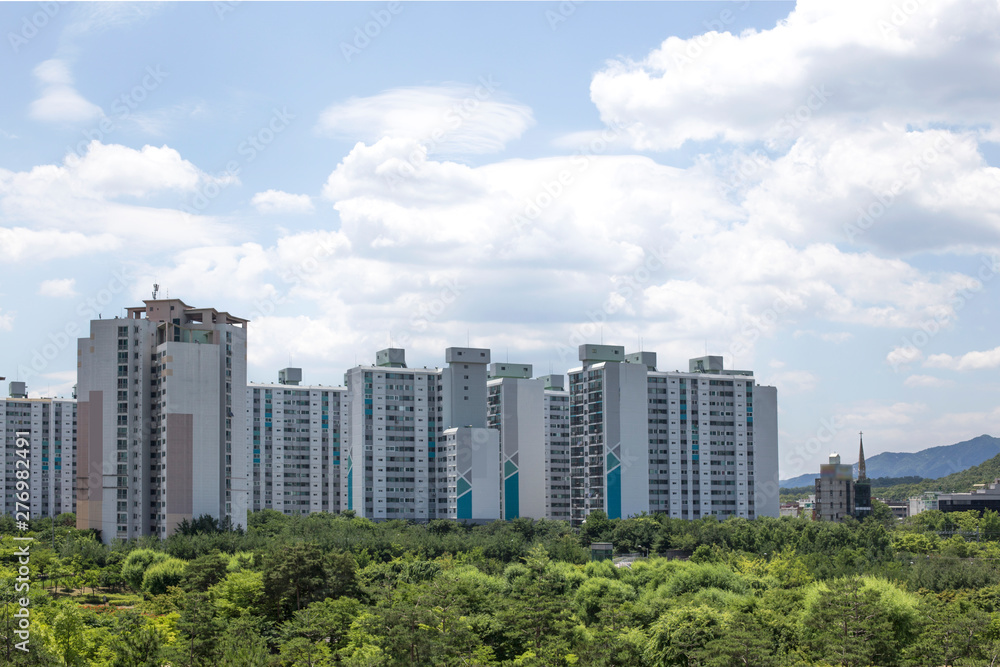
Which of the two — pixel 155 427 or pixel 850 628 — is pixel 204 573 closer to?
pixel 155 427

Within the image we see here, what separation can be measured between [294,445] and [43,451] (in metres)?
31.4

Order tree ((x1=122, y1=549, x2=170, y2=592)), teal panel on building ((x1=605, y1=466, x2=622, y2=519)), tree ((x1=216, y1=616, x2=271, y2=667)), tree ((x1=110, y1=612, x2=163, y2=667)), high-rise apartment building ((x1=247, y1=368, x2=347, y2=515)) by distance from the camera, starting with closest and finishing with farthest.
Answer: tree ((x1=216, y1=616, x2=271, y2=667)), tree ((x1=110, y1=612, x2=163, y2=667)), tree ((x1=122, y1=549, x2=170, y2=592)), teal panel on building ((x1=605, y1=466, x2=622, y2=519)), high-rise apartment building ((x1=247, y1=368, x2=347, y2=515))

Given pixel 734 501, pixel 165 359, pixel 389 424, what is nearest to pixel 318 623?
pixel 165 359

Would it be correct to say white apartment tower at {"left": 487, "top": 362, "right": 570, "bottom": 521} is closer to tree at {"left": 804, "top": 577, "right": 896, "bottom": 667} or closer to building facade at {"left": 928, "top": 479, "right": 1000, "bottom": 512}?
building facade at {"left": 928, "top": 479, "right": 1000, "bottom": 512}

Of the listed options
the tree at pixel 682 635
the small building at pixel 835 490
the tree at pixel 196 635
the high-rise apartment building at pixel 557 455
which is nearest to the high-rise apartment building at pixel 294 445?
the high-rise apartment building at pixel 557 455

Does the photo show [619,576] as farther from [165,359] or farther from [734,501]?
[734,501]

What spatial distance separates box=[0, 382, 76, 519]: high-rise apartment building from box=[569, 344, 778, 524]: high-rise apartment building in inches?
2502

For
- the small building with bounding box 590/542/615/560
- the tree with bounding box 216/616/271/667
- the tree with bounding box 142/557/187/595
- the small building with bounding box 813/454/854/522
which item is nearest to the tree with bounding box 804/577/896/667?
the tree with bounding box 216/616/271/667

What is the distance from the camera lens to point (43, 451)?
12900 centimetres

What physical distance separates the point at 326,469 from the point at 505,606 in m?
85.2

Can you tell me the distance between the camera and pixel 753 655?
39500 mm

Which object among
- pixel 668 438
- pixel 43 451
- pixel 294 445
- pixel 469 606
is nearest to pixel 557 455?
pixel 668 438

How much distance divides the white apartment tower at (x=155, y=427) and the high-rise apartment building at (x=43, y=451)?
4772 cm

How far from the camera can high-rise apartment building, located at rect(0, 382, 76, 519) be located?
127562mm
